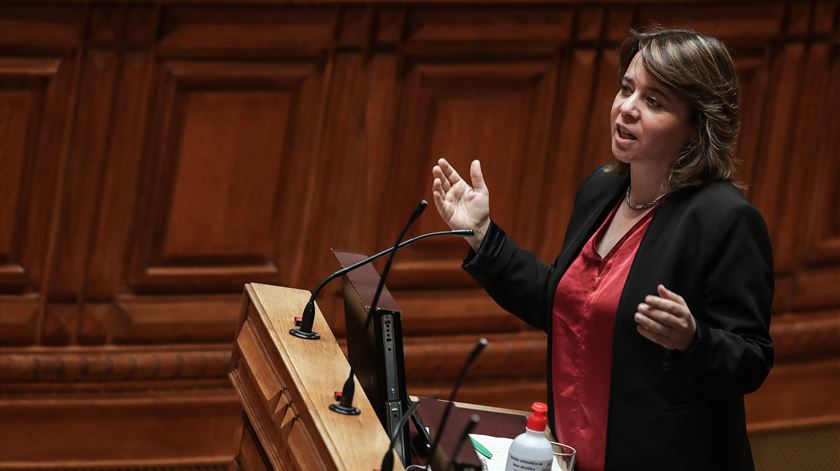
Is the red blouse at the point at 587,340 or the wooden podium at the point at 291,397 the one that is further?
the red blouse at the point at 587,340

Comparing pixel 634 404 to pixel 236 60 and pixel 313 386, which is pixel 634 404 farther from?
pixel 236 60

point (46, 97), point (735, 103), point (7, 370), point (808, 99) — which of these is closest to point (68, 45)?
point (46, 97)

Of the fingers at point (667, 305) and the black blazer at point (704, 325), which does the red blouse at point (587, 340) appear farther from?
the fingers at point (667, 305)

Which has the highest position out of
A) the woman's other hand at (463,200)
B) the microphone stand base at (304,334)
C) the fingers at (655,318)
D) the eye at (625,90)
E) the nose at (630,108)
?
the eye at (625,90)

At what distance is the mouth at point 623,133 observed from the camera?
1051 mm

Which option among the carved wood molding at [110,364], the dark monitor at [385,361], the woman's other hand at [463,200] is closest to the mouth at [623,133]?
the woman's other hand at [463,200]

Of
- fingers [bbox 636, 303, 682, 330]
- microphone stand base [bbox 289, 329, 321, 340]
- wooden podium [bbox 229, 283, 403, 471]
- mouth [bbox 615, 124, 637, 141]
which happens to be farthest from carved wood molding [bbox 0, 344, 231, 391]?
fingers [bbox 636, 303, 682, 330]

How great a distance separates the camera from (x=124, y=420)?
5.50 ft

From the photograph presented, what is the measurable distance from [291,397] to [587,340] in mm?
264

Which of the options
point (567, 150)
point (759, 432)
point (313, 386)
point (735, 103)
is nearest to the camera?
point (313, 386)

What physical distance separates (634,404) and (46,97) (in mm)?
879

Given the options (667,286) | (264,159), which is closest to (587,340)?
(667,286)

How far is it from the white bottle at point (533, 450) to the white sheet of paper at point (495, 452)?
45mm

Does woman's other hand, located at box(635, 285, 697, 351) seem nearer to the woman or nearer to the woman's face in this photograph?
the woman
